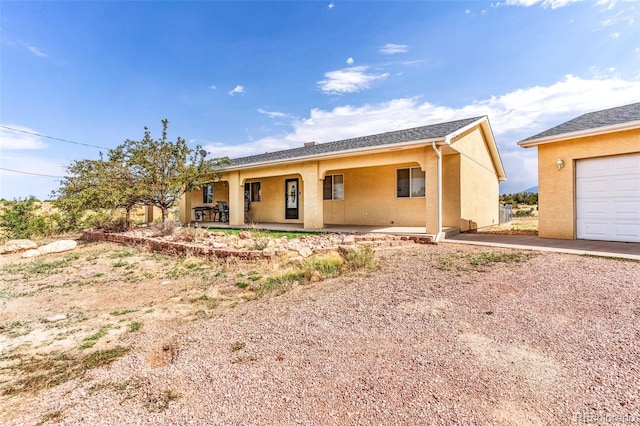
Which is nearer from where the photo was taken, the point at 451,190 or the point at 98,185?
the point at 451,190

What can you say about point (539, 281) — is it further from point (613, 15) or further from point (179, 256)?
point (613, 15)

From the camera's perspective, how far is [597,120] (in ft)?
28.5

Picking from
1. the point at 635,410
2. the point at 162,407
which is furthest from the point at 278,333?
the point at 635,410

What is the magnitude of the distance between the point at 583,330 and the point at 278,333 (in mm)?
3214

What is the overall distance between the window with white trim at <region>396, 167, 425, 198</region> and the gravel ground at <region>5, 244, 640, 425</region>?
7.30m

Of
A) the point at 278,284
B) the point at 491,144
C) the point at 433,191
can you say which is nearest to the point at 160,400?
the point at 278,284

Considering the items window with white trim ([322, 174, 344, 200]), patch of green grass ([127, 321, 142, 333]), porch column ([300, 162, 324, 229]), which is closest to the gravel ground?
patch of green grass ([127, 321, 142, 333])

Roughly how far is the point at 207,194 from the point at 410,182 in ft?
39.6

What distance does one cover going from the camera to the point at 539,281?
185 inches

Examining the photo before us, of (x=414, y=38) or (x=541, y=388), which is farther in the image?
(x=414, y=38)

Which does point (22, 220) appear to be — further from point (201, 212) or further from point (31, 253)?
point (201, 212)

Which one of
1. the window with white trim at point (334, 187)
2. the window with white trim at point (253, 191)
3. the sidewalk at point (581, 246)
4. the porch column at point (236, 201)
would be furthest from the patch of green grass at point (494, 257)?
the window with white trim at point (253, 191)

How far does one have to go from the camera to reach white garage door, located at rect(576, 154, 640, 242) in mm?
7820

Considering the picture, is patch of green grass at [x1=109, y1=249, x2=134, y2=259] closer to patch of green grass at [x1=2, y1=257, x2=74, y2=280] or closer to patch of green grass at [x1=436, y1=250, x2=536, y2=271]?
patch of green grass at [x1=2, y1=257, x2=74, y2=280]
